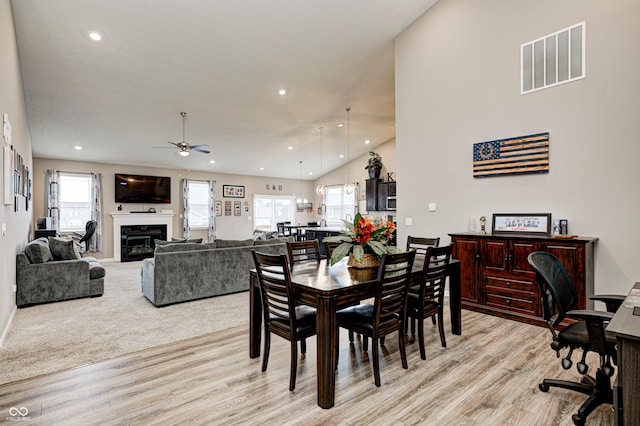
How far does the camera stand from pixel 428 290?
2969 millimetres

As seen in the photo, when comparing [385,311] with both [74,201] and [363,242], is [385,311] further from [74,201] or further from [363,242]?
[74,201]

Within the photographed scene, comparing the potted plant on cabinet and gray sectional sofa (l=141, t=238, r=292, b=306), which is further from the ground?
the potted plant on cabinet

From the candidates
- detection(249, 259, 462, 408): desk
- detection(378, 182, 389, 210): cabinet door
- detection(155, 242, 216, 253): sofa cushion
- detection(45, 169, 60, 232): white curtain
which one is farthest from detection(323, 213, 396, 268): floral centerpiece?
detection(45, 169, 60, 232): white curtain

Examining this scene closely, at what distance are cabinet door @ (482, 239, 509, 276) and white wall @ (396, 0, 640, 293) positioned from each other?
2.02 feet

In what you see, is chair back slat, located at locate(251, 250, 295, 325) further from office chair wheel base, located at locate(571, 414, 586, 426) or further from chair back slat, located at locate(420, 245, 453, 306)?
office chair wheel base, located at locate(571, 414, 586, 426)

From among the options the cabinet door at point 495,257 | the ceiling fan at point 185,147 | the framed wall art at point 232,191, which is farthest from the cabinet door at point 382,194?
the cabinet door at point 495,257

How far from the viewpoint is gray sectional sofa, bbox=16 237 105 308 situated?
179 inches

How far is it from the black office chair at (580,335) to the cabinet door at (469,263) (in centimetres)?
174

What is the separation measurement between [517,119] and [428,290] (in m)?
2.77

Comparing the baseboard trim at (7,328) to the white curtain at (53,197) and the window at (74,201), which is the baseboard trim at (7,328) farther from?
the window at (74,201)

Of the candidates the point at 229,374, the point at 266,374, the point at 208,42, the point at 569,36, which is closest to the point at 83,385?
the point at 229,374

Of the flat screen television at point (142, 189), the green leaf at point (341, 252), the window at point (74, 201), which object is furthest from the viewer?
the flat screen television at point (142, 189)

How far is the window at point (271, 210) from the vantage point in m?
12.1

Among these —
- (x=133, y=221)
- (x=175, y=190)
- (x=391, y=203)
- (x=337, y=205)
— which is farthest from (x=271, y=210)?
(x=391, y=203)
